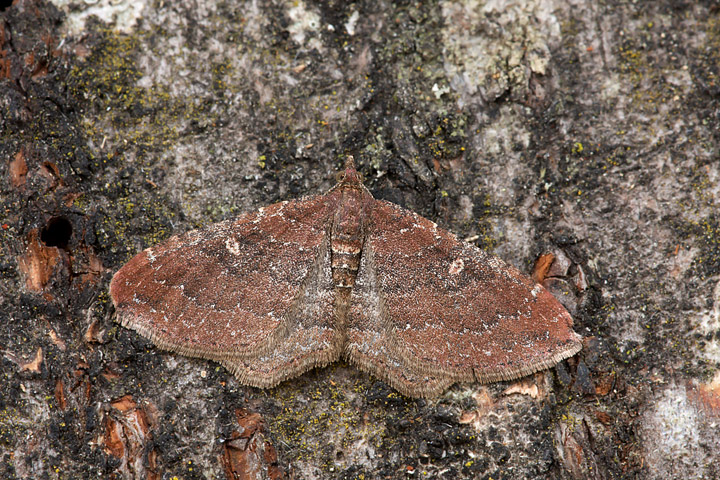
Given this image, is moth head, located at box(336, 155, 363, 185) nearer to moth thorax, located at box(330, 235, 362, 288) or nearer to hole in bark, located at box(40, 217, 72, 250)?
moth thorax, located at box(330, 235, 362, 288)

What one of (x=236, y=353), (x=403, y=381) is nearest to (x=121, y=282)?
(x=236, y=353)

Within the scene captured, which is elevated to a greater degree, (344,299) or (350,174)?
(350,174)

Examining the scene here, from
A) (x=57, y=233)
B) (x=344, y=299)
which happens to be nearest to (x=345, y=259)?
(x=344, y=299)

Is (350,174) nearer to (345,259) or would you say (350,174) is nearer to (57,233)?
(345,259)

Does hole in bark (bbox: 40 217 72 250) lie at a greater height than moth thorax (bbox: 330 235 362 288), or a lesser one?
greater

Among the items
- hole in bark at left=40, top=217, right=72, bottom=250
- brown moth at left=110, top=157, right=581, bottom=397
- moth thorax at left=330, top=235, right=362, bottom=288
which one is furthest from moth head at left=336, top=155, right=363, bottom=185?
hole in bark at left=40, top=217, right=72, bottom=250

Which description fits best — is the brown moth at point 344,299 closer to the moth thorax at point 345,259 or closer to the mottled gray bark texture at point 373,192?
the moth thorax at point 345,259
